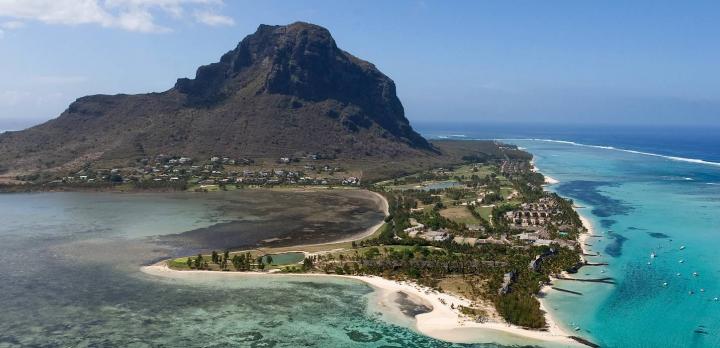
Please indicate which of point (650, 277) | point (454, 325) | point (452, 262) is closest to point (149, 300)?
point (454, 325)

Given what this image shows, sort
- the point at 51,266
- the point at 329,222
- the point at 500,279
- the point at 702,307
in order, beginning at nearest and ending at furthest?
the point at 702,307
the point at 500,279
the point at 51,266
the point at 329,222

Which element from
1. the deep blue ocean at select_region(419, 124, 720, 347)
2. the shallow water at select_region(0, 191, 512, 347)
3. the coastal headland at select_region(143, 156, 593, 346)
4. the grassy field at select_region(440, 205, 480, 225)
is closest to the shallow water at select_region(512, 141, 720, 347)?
the deep blue ocean at select_region(419, 124, 720, 347)

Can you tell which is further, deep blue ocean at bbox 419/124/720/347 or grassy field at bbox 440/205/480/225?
grassy field at bbox 440/205/480/225

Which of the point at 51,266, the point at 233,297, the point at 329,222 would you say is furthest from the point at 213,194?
the point at 233,297

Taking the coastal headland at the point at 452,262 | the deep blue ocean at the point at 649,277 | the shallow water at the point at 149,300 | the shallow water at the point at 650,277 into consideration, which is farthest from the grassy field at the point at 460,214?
the shallow water at the point at 650,277

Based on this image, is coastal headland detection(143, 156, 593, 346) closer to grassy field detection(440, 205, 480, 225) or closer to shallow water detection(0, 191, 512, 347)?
grassy field detection(440, 205, 480, 225)

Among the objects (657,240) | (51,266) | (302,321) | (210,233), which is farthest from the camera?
(210,233)

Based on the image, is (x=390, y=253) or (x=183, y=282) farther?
(x=390, y=253)

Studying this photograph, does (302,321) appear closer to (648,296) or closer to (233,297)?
(233,297)
